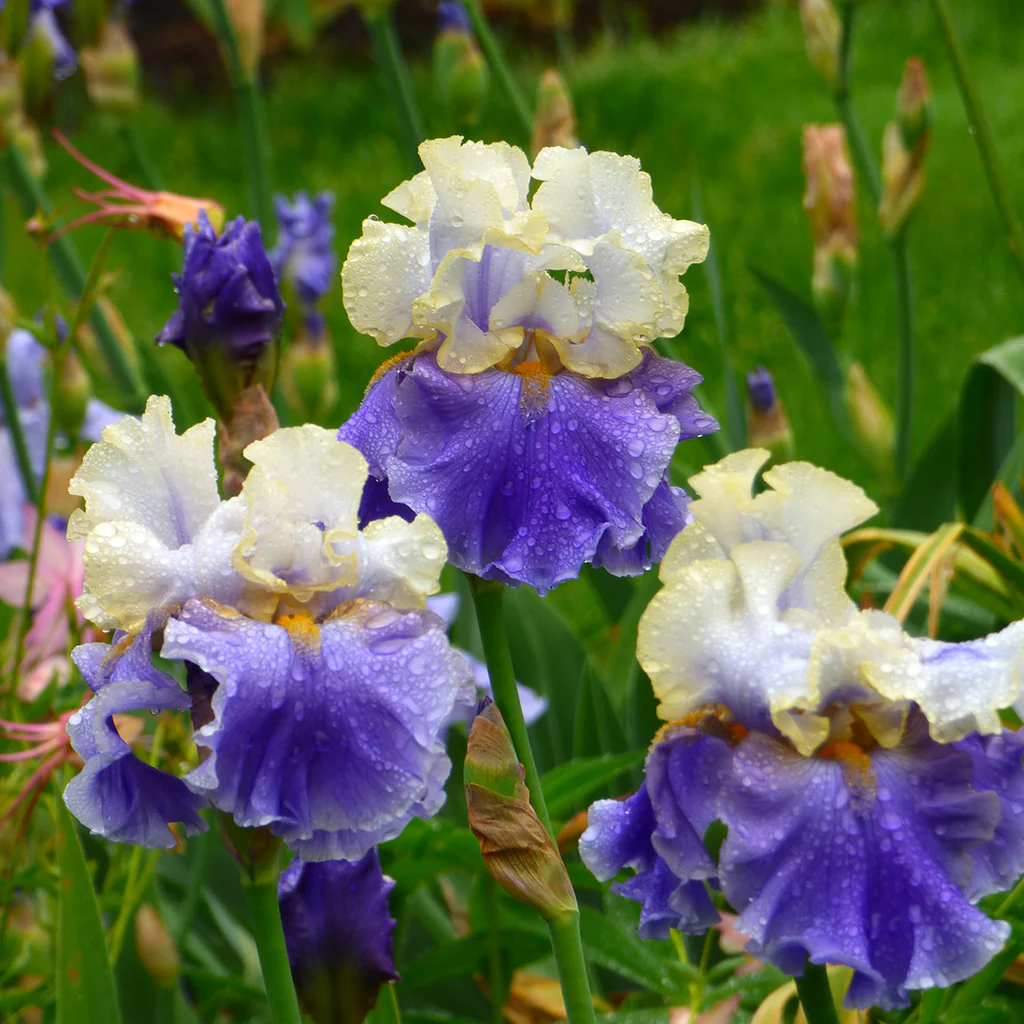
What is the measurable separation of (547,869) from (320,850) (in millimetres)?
92

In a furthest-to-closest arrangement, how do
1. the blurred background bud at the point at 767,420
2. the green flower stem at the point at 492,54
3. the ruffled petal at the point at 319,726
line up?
1. the green flower stem at the point at 492,54
2. the blurred background bud at the point at 767,420
3. the ruffled petal at the point at 319,726

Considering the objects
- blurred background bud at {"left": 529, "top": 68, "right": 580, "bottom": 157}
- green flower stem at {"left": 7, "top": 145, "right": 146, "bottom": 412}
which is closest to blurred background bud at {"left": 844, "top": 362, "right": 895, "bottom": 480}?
blurred background bud at {"left": 529, "top": 68, "right": 580, "bottom": 157}

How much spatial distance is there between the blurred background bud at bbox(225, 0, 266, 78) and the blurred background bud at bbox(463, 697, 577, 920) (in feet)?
3.59

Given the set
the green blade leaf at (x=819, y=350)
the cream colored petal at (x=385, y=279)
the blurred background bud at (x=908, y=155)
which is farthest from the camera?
the green blade leaf at (x=819, y=350)

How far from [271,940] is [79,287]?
3.81 feet

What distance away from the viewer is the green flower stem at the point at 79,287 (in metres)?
1.44

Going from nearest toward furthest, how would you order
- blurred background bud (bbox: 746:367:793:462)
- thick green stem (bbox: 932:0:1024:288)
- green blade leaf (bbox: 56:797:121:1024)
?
green blade leaf (bbox: 56:797:121:1024)
thick green stem (bbox: 932:0:1024:288)
blurred background bud (bbox: 746:367:793:462)

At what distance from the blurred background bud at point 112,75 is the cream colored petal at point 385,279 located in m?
1.12

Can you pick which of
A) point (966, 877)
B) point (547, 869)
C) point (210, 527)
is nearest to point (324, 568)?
point (210, 527)

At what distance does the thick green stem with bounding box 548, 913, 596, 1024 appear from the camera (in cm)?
55

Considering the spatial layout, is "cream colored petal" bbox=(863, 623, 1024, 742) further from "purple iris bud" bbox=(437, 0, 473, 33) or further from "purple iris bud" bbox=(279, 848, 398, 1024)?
"purple iris bud" bbox=(437, 0, 473, 33)

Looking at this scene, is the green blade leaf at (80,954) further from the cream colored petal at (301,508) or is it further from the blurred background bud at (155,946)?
the cream colored petal at (301,508)

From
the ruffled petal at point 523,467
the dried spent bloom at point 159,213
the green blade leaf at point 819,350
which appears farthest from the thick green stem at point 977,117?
the ruffled petal at point 523,467

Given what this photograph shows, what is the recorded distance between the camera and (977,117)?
1.19 meters
